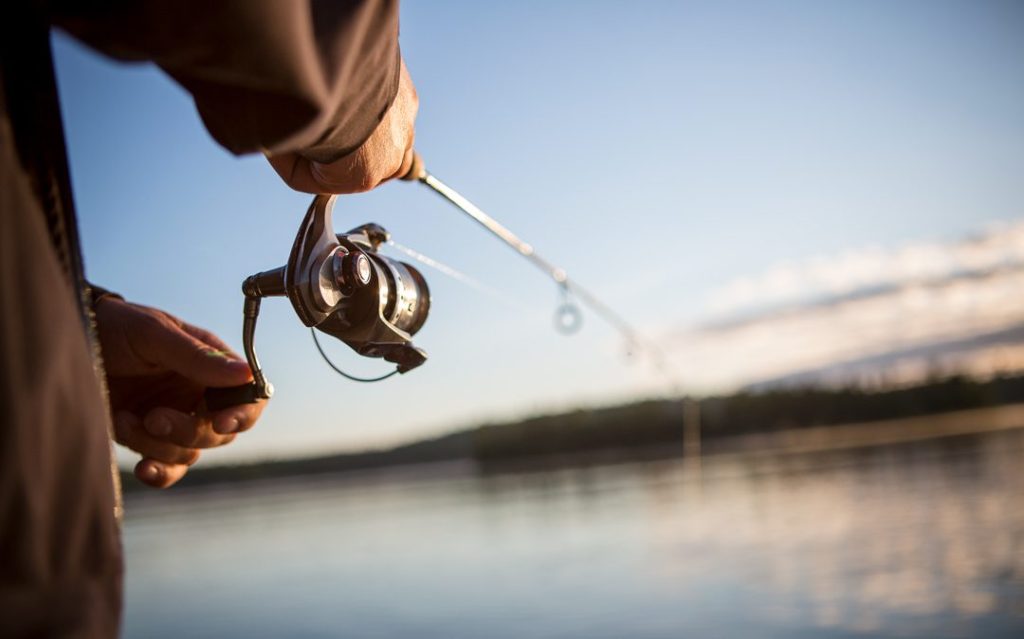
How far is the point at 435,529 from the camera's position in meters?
15.8

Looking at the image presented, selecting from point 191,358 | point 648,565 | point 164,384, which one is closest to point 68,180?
point 191,358

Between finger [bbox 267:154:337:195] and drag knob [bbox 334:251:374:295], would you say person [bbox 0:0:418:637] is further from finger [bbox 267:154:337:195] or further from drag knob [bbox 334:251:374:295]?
drag knob [bbox 334:251:374:295]

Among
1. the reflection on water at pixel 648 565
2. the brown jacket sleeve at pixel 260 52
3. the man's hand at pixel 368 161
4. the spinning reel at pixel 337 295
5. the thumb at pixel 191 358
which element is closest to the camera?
the brown jacket sleeve at pixel 260 52

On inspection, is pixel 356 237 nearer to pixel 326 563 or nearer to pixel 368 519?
pixel 326 563

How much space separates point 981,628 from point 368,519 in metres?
15.0

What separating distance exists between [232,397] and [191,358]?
0.07m

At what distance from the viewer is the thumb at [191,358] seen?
1.27m

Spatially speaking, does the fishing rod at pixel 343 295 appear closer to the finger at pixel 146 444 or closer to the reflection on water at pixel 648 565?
the finger at pixel 146 444

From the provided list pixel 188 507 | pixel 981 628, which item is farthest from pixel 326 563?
pixel 188 507

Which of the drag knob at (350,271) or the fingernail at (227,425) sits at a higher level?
the drag knob at (350,271)

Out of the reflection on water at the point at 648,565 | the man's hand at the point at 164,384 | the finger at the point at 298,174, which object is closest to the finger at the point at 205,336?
the man's hand at the point at 164,384

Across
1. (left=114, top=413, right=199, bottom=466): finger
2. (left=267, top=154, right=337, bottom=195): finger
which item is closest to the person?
(left=267, top=154, right=337, bottom=195): finger

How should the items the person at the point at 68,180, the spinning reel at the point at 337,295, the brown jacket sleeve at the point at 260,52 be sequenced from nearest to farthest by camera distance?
the person at the point at 68,180
the brown jacket sleeve at the point at 260,52
the spinning reel at the point at 337,295

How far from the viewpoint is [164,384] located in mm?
1371
